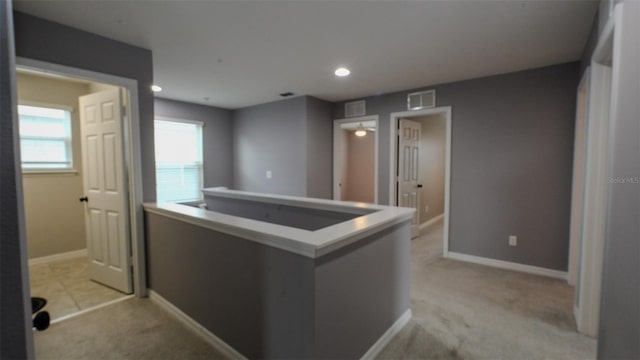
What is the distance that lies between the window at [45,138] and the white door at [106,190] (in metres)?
1.21

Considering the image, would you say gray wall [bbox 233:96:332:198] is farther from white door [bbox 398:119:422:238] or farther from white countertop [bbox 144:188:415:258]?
white countertop [bbox 144:188:415:258]

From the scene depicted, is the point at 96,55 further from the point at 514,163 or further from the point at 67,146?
the point at 514,163

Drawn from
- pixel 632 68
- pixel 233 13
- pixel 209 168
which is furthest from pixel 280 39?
pixel 209 168

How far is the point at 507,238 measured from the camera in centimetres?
362

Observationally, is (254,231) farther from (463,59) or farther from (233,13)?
(463,59)

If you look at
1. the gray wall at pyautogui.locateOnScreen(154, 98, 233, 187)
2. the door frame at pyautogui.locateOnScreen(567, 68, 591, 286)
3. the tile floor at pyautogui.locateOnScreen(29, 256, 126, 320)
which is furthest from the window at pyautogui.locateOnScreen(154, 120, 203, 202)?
the door frame at pyautogui.locateOnScreen(567, 68, 591, 286)

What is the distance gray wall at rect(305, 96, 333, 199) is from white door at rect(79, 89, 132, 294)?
2.70 meters

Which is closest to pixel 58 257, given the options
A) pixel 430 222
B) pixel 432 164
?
pixel 430 222

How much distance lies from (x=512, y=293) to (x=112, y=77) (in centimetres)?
431

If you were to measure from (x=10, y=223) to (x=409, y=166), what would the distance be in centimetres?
496

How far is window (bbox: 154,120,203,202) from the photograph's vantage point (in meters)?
5.03

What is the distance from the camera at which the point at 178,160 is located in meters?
5.25

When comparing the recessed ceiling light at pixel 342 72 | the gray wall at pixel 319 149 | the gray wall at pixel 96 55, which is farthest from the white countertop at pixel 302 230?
the gray wall at pixel 319 149

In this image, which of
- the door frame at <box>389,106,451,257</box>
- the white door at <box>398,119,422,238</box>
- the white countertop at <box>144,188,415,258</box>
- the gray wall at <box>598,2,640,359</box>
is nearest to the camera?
the gray wall at <box>598,2,640,359</box>
